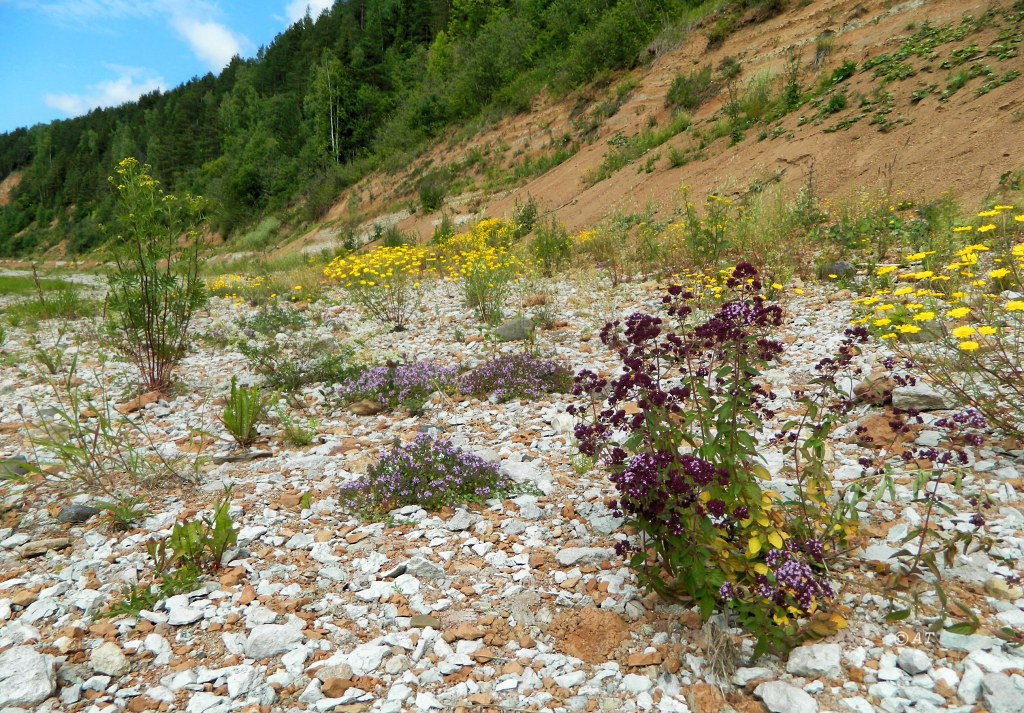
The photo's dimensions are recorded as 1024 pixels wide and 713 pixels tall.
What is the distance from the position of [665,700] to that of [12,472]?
4.46m

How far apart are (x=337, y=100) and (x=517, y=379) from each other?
147 ft

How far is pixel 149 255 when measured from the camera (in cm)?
561

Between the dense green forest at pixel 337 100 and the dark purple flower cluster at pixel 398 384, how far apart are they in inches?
110

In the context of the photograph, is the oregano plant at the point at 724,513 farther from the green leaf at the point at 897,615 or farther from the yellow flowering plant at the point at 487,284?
the yellow flowering plant at the point at 487,284

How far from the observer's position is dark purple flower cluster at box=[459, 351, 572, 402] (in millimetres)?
5043

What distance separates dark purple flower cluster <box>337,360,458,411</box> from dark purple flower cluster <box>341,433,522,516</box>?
1.31 meters

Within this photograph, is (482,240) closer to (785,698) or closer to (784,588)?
(784,588)

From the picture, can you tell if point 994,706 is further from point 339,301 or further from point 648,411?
point 339,301

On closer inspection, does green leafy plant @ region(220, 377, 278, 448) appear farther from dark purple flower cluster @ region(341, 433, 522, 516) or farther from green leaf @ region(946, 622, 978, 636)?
green leaf @ region(946, 622, 978, 636)

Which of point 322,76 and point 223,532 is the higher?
point 322,76

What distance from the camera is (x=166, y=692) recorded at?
2.14 metres

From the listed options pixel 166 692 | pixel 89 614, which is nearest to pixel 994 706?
pixel 166 692

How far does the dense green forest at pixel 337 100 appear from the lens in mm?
26266

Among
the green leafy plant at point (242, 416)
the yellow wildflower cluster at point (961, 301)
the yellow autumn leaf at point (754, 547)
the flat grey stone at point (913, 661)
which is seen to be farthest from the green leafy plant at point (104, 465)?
the yellow wildflower cluster at point (961, 301)
